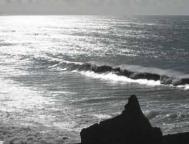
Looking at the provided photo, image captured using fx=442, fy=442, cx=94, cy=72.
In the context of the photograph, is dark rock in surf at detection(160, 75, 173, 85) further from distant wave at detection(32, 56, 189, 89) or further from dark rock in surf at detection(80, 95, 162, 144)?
dark rock in surf at detection(80, 95, 162, 144)

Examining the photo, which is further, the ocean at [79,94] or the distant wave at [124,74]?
the distant wave at [124,74]

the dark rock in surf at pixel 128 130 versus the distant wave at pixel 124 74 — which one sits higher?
the distant wave at pixel 124 74

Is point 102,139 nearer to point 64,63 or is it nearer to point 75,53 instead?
point 64,63

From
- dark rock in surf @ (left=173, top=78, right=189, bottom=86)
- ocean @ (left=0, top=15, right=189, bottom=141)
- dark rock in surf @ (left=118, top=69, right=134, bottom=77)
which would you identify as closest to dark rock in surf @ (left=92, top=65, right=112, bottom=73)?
ocean @ (left=0, top=15, right=189, bottom=141)

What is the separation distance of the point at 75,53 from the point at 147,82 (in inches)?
2095

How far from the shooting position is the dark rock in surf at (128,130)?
24953 mm

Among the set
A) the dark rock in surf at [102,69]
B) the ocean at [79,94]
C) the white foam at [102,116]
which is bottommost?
the white foam at [102,116]

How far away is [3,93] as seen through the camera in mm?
55719

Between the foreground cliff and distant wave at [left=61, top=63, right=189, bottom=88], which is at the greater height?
distant wave at [left=61, top=63, right=189, bottom=88]

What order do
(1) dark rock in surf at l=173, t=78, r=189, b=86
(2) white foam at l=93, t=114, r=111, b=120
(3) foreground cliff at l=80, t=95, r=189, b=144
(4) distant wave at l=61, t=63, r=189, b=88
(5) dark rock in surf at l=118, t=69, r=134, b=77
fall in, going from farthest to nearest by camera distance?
(5) dark rock in surf at l=118, t=69, r=134, b=77
(4) distant wave at l=61, t=63, r=189, b=88
(1) dark rock in surf at l=173, t=78, r=189, b=86
(2) white foam at l=93, t=114, r=111, b=120
(3) foreground cliff at l=80, t=95, r=189, b=144

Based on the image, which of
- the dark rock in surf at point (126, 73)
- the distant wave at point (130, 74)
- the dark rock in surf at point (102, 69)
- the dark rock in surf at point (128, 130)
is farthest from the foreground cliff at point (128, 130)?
the dark rock in surf at point (102, 69)

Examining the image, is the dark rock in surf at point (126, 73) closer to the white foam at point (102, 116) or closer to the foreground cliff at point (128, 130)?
the white foam at point (102, 116)

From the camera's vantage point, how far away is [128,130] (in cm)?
2497

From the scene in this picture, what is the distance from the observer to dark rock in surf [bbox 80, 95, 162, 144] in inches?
982
